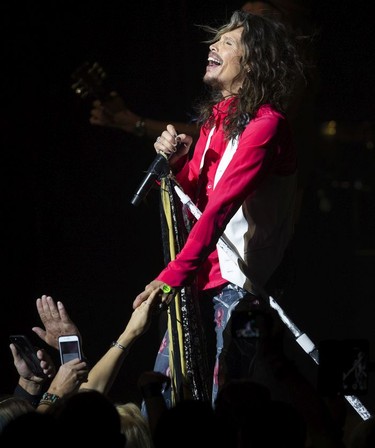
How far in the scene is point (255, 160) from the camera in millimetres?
3359

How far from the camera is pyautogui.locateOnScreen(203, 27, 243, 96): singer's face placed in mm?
3621

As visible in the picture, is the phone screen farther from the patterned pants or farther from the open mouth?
the open mouth

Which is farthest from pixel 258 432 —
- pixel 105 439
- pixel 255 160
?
pixel 255 160

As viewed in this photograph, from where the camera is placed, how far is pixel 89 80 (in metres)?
4.73

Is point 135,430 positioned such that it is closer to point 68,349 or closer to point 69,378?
point 69,378

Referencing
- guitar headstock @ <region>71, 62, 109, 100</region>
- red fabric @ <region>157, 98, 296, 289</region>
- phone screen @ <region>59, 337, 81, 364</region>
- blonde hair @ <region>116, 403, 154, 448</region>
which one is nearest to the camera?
blonde hair @ <region>116, 403, 154, 448</region>

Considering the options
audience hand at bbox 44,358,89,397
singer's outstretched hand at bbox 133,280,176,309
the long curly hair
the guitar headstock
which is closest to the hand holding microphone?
the long curly hair

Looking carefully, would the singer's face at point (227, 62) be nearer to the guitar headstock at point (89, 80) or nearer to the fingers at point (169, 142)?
the fingers at point (169, 142)

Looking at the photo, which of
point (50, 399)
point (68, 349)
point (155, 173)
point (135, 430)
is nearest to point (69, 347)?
point (68, 349)

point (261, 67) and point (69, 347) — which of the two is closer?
point (69, 347)

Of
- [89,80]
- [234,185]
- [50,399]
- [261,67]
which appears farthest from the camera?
[89,80]

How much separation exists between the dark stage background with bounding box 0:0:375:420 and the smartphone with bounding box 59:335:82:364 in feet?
5.54

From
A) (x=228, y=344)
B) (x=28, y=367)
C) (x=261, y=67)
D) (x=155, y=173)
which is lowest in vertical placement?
(x=228, y=344)

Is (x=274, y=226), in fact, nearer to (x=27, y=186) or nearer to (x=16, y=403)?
(x=16, y=403)
